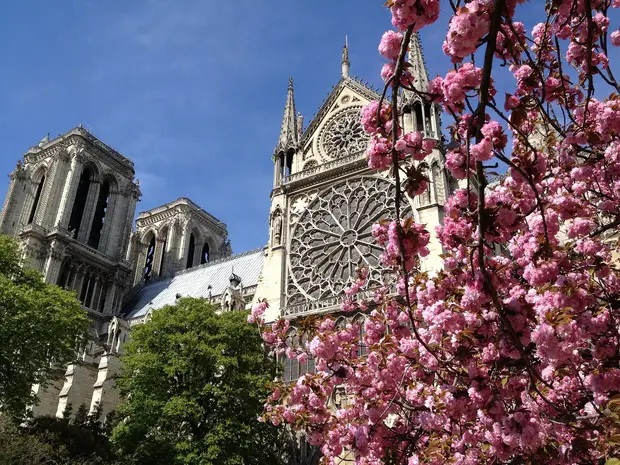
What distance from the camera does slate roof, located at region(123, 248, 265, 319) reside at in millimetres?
41688

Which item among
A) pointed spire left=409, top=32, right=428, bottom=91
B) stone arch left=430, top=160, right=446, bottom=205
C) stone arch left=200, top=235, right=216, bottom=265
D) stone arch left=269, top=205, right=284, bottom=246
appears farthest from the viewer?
stone arch left=200, top=235, right=216, bottom=265

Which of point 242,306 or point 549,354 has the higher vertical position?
point 242,306

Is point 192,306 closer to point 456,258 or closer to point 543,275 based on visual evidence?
point 456,258

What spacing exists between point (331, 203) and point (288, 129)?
224 inches

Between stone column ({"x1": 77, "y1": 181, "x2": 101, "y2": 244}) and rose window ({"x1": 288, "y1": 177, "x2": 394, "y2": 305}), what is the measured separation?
83.2ft

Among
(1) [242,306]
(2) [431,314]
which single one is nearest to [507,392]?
(2) [431,314]

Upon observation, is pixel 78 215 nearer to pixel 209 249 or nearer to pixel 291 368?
pixel 209 249

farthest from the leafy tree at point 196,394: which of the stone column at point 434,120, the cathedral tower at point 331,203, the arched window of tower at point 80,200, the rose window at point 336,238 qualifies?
the arched window of tower at point 80,200

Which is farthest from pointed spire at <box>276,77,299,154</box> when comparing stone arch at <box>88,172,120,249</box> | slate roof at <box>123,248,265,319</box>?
stone arch at <box>88,172,120,249</box>

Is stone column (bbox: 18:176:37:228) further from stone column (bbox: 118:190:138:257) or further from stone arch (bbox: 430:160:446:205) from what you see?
stone arch (bbox: 430:160:446:205)

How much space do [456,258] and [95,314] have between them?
128 feet

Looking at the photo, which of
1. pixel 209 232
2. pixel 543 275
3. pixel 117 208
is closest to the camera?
pixel 543 275

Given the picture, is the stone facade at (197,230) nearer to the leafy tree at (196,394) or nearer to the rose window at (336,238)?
the rose window at (336,238)

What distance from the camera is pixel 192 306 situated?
72.2ft
